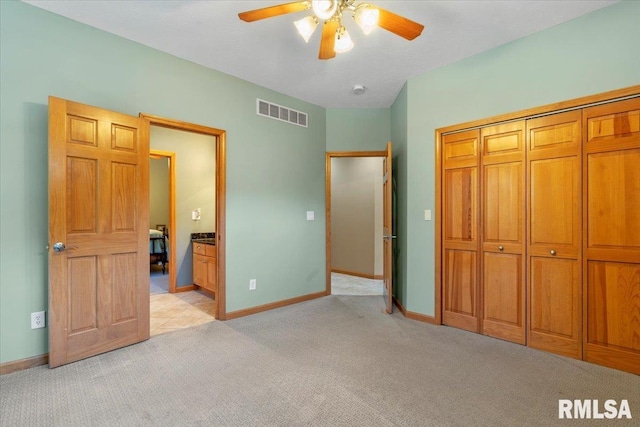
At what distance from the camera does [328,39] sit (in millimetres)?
2092

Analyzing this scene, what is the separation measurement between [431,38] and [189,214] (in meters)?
4.02

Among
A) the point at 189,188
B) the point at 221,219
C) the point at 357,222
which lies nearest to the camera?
the point at 221,219

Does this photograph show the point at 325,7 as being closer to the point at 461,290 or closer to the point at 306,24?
the point at 306,24

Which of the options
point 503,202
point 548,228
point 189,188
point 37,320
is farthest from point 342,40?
point 189,188

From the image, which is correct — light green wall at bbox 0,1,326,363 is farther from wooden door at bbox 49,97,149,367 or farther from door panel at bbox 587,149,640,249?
door panel at bbox 587,149,640,249

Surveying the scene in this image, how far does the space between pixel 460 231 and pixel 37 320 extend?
12.3 feet

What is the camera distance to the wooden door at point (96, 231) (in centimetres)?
229

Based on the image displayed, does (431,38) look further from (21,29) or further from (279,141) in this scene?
(21,29)

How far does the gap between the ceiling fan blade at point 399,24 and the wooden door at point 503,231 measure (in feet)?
4.86

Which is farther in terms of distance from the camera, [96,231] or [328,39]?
[96,231]

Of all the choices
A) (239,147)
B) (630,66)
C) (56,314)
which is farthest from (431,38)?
(56,314)

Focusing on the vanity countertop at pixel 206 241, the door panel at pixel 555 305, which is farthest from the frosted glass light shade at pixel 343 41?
the vanity countertop at pixel 206 241

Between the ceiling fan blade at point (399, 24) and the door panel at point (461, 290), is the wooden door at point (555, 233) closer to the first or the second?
the door panel at point (461, 290)

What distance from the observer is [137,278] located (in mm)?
2719
